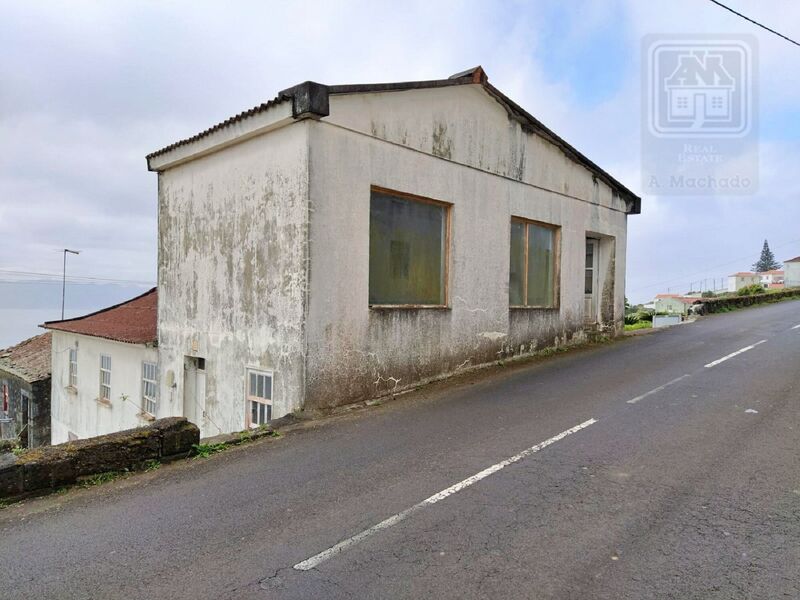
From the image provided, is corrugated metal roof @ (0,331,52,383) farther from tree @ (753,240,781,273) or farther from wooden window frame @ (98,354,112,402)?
tree @ (753,240,781,273)

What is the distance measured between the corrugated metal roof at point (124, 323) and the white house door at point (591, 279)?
11.2 meters

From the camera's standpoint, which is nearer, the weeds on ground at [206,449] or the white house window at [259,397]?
the weeds on ground at [206,449]

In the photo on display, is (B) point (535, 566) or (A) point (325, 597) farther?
(B) point (535, 566)

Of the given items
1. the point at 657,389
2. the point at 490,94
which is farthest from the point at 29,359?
the point at 657,389

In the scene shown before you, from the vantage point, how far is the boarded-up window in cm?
856

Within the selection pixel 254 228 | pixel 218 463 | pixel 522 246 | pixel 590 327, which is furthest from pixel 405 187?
pixel 590 327

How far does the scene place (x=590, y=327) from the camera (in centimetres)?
1441

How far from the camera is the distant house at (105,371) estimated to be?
39.5ft

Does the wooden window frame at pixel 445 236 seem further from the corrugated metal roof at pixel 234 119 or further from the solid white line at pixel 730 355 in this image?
the solid white line at pixel 730 355

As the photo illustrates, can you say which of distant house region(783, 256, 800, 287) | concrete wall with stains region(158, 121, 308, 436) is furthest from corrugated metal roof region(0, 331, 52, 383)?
distant house region(783, 256, 800, 287)

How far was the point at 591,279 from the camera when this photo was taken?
1491 cm

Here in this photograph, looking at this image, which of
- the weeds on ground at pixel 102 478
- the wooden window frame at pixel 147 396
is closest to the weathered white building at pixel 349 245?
the wooden window frame at pixel 147 396

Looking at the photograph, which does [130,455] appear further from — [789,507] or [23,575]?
[789,507]

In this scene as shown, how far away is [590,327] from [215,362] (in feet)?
32.8
